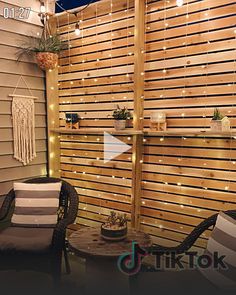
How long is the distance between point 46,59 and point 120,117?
120 cm

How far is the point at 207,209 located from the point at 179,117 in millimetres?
1012

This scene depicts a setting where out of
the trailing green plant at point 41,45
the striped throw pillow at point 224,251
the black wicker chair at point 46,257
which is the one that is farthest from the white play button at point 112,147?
the striped throw pillow at point 224,251

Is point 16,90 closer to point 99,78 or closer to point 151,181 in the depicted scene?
point 99,78

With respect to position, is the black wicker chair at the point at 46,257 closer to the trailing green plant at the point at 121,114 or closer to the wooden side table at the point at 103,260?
the wooden side table at the point at 103,260

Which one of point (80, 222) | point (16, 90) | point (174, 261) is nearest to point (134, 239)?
point (174, 261)

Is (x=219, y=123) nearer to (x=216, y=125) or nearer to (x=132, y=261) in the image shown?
(x=216, y=125)

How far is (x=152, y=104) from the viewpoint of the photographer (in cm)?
333

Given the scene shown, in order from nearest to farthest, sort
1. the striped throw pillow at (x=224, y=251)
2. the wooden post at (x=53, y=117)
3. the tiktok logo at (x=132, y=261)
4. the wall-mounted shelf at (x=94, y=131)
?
the striped throw pillow at (x=224, y=251) → the tiktok logo at (x=132, y=261) → the wall-mounted shelf at (x=94, y=131) → the wooden post at (x=53, y=117)

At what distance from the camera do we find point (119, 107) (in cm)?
358

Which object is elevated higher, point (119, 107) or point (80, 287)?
point (119, 107)

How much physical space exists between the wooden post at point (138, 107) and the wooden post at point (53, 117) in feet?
4.33

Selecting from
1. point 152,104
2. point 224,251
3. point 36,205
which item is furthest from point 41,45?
point 224,251

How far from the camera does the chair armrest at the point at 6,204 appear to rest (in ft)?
10.4
